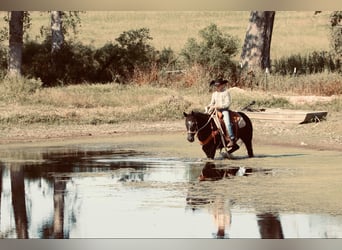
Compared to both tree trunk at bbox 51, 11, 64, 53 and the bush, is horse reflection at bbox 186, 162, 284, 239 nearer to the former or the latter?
the bush

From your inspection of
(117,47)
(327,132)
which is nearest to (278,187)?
(327,132)

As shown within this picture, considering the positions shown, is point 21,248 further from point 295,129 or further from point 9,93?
point 295,129

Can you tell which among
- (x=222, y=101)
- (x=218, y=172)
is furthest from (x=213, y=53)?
(x=218, y=172)

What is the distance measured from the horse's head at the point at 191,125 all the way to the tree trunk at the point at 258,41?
956mm

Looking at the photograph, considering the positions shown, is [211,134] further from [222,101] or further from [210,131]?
[222,101]

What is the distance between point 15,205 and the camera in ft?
38.5

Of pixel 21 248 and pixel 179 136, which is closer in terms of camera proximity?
pixel 21 248

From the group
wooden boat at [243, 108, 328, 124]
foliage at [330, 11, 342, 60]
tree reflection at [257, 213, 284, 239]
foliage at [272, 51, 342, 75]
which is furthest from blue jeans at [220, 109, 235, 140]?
foliage at [330, 11, 342, 60]

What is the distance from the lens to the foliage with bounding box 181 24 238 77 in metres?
12.7

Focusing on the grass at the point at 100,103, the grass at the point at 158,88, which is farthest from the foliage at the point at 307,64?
the grass at the point at 100,103

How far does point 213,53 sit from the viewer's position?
41.8 feet

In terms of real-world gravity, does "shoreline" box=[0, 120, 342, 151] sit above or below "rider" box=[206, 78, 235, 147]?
→ below

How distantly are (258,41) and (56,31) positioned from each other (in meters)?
1.71

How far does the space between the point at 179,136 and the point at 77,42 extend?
3.93ft
